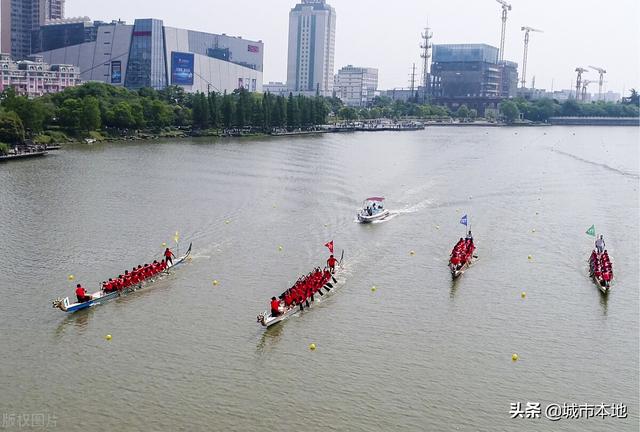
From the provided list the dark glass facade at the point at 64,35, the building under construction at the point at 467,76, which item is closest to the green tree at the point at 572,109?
the building under construction at the point at 467,76

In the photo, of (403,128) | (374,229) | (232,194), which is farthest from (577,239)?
(403,128)

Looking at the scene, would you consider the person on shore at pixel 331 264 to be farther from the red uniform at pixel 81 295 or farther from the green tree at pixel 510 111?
the green tree at pixel 510 111

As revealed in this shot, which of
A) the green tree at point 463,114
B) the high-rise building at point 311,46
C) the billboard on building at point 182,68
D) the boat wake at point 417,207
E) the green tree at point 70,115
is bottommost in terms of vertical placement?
the boat wake at point 417,207

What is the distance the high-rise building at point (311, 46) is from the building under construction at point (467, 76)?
33186 millimetres

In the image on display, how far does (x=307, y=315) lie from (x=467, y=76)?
Answer: 13267cm

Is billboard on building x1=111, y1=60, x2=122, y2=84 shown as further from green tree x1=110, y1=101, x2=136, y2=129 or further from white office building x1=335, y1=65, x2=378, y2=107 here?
white office building x1=335, y1=65, x2=378, y2=107

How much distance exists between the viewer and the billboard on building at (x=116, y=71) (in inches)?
3575

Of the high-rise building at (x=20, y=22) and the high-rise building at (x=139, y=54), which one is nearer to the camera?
the high-rise building at (x=139, y=54)

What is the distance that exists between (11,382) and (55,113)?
4654 cm

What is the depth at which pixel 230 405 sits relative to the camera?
450 inches

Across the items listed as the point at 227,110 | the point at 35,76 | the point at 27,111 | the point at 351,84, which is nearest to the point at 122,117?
the point at 27,111

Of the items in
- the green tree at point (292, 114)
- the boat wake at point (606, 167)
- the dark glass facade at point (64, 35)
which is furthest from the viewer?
the dark glass facade at point (64, 35)

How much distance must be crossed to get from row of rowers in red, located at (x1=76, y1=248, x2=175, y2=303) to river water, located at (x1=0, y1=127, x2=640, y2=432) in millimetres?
338

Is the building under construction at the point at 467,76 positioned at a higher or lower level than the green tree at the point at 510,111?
higher
